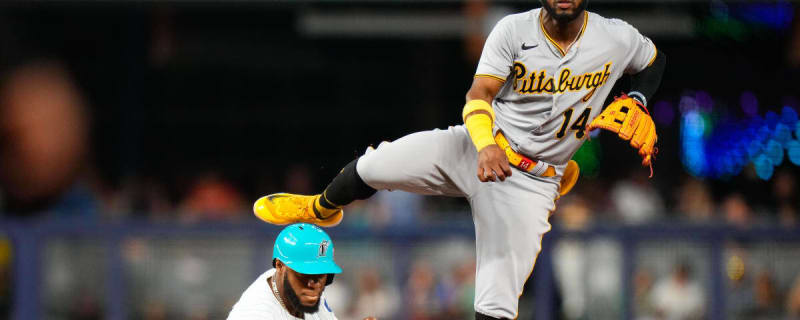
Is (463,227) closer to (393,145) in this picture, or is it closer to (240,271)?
(240,271)

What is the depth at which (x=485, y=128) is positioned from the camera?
13.3ft

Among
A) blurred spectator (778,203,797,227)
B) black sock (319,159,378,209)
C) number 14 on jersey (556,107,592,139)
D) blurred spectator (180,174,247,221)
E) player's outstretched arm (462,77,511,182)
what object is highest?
player's outstretched arm (462,77,511,182)

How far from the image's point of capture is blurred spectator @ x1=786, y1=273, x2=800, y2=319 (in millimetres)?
7457

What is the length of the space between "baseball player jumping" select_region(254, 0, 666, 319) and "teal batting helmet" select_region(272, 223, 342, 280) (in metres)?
0.32

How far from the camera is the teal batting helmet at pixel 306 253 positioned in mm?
4324

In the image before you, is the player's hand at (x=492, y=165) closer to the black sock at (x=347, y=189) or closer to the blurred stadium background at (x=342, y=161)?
the black sock at (x=347, y=189)

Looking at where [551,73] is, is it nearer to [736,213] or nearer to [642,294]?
[642,294]

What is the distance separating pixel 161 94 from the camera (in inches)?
531

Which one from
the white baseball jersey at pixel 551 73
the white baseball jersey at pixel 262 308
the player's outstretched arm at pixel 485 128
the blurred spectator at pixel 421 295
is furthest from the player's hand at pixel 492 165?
the blurred spectator at pixel 421 295

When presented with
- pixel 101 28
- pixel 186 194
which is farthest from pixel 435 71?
pixel 101 28

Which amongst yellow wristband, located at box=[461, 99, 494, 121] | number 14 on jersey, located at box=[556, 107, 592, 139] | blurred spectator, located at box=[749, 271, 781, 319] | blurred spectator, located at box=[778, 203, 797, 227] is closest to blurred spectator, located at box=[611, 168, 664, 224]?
blurred spectator, located at box=[778, 203, 797, 227]

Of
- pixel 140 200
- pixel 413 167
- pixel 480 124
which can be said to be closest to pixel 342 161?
pixel 140 200

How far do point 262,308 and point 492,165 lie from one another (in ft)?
3.77

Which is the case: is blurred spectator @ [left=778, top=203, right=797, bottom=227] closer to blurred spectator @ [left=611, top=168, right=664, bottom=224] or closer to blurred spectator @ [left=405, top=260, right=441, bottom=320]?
blurred spectator @ [left=611, top=168, right=664, bottom=224]
